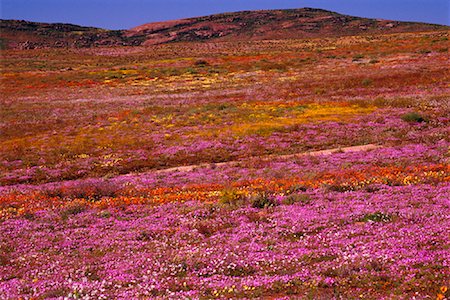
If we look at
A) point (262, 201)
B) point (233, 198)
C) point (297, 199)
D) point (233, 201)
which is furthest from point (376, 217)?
point (233, 198)

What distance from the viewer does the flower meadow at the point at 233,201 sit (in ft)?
30.1

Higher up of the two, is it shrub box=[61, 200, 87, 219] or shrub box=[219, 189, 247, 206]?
shrub box=[219, 189, 247, 206]

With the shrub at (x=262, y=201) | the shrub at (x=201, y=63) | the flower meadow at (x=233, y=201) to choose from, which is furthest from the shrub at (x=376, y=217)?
the shrub at (x=201, y=63)

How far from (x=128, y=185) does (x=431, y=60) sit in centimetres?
7127

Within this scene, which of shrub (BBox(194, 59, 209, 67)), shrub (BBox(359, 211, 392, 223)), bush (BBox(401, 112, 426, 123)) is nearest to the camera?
shrub (BBox(359, 211, 392, 223))

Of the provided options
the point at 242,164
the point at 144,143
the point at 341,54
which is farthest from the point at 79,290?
the point at 341,54

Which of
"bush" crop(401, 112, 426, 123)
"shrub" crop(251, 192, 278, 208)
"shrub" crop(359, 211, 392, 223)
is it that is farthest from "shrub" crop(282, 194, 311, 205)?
"bush" crop(401, 112, 426, 123)

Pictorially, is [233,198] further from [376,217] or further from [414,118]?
[414,118]

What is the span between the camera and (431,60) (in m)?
74.1

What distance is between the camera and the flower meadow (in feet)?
30.1

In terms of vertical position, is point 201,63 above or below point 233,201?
above

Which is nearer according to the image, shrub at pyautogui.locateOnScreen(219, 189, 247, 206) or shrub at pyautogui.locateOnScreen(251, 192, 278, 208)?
shrub at pyautogui.locateOnScreen(251, 192, 278, 208)

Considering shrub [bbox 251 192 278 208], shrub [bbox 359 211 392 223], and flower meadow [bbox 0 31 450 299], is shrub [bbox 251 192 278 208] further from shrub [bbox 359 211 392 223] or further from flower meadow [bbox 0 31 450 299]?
shrub [bbox 359 211 392 223]

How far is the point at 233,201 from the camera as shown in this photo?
15.3 m
